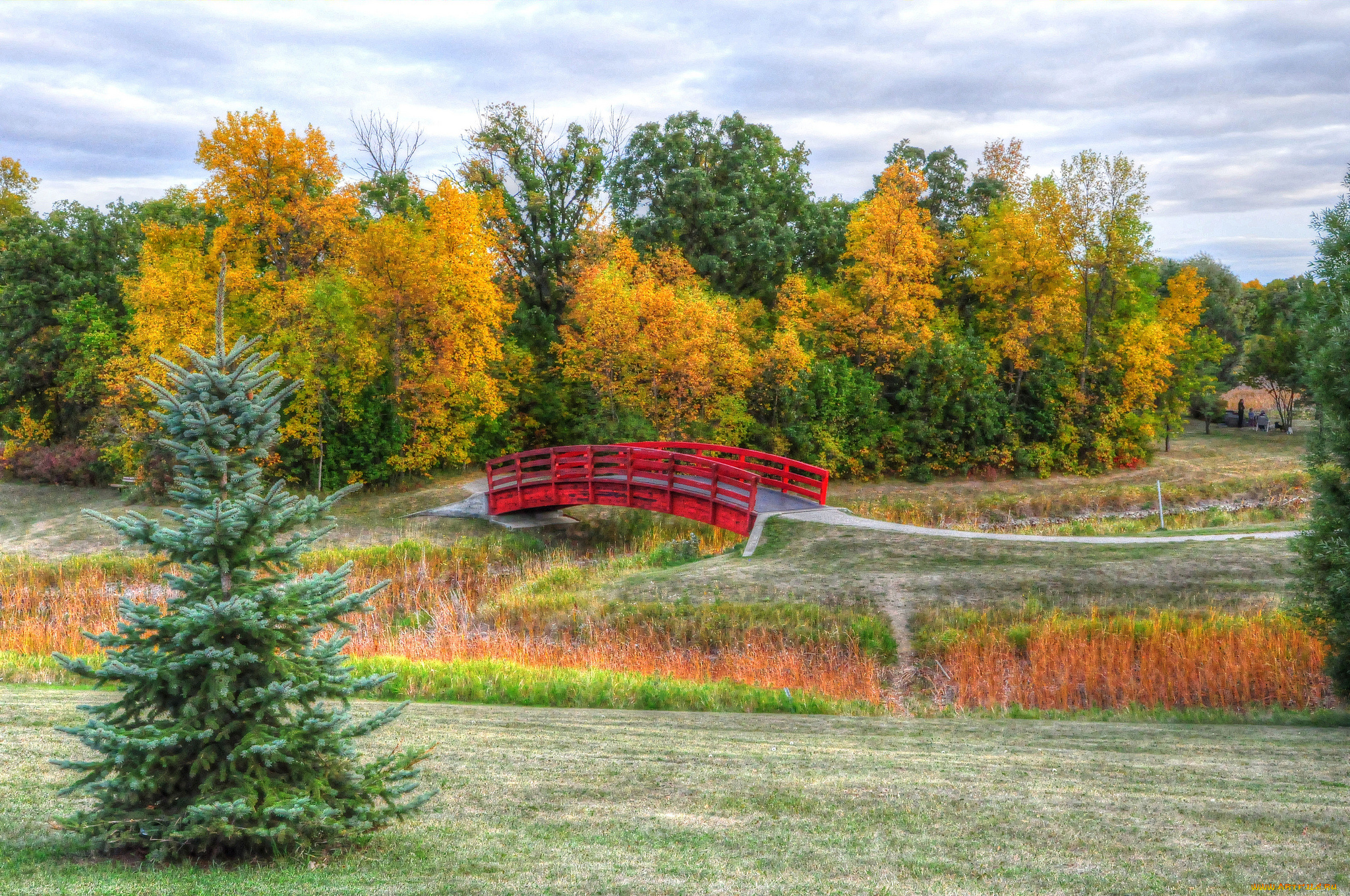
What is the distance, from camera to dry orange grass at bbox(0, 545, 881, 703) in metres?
15.6

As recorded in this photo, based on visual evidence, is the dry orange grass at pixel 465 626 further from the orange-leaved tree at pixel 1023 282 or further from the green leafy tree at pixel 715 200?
the orange-leaved tree at pixel 1023 282

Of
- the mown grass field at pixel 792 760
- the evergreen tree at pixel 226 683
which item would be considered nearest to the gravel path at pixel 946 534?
the mown grass field at pixel 792 760

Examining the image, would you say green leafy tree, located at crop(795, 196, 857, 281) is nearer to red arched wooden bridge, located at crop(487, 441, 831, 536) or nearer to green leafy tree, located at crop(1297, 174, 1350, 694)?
red arched wooden bridge, located at crop(487, 441, 831, 536)

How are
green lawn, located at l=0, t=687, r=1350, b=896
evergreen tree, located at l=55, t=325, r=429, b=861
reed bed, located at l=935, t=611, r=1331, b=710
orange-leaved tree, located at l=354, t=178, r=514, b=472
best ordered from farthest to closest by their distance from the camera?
1. orange-leaved tree, located at l=354, t=178, r=514, b=472
2. reed bed, located at l=935, t=611, r=1331, b=710
3. green lawn, located at l=0, t=687, r=1350, b=896
4. evergreen tree, located at l=55, t=325, r=429, b=861

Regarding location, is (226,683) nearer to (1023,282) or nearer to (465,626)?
(465,626)

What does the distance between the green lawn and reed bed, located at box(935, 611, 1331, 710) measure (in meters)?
1.91

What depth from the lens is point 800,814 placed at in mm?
7992

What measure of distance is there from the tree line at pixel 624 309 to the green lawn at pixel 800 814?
76.7ft

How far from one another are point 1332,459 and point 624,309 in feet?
80.0

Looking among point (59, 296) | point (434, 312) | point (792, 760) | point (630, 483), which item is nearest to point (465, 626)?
point (630, 483)

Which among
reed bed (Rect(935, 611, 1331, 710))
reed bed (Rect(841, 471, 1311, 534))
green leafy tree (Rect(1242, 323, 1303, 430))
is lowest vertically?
reed bed (Rect(935, 611, 1331, 710))

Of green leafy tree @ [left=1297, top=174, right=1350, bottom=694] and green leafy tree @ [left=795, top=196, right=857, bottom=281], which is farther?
green leafy tree @ [left=795, top=196, right=857, bottom=281]

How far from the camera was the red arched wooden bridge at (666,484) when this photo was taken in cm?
2461

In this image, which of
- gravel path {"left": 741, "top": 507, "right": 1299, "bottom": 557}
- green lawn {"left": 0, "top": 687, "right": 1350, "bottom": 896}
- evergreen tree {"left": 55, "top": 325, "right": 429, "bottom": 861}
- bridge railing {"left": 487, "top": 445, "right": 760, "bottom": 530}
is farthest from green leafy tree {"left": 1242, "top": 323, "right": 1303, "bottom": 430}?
evergreen tree {"left": 55, "top": 325, "right": 429, "bottom": 861}
